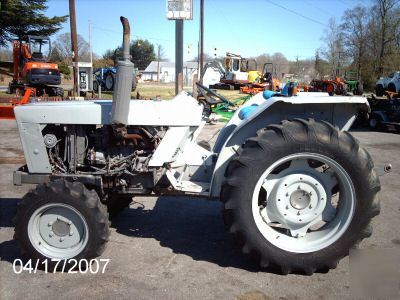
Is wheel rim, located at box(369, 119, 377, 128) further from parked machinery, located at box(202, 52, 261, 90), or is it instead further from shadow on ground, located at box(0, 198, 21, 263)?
parked machinery, located at box(202, 52, 261, 90)

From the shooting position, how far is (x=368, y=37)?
44594 millimetres

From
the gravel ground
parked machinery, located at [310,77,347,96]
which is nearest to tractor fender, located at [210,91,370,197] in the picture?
the gravel ground

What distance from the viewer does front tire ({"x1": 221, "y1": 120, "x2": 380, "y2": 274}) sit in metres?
3.12

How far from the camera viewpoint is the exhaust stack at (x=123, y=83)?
3.21m

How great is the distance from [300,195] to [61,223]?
6.96ft

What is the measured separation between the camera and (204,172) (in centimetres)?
393

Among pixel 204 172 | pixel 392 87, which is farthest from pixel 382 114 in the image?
pixel 392 87

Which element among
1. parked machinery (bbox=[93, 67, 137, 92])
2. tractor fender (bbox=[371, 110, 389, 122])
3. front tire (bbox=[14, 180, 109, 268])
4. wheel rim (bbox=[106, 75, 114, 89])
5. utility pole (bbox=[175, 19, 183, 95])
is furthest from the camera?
parked machinery (bbox=[93, 67, 137, 92])

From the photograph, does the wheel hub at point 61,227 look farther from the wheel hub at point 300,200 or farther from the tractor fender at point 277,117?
the wheel hub at point 300,200

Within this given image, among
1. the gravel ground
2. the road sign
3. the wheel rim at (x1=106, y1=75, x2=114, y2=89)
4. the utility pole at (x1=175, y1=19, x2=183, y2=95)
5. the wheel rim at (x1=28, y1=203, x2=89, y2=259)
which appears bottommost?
the gravel ground

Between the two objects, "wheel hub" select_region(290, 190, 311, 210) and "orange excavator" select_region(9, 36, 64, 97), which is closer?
"wheel hub" select_region(290, 190, 311, 210)

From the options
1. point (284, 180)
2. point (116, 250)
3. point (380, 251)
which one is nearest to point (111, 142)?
point (116, 250)

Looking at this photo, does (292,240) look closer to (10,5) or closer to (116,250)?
(116,250)

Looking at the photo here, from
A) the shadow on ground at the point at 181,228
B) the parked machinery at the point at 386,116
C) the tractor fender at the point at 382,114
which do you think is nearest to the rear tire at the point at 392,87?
the parked machinery at the point at 386,116
